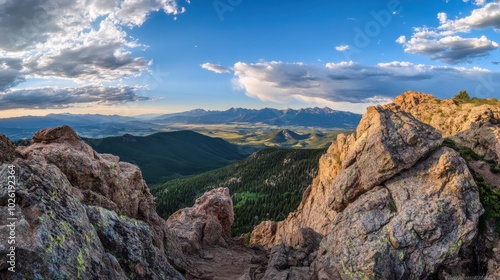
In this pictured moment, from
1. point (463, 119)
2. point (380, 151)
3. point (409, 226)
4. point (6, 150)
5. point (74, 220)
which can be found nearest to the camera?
point (74, 220)

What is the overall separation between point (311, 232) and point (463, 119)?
58.8 m

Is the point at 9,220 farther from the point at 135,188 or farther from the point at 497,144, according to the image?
the point at 497,144

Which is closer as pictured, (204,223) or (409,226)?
(409,226)

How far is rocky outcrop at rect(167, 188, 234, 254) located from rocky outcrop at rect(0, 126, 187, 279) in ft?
50.2

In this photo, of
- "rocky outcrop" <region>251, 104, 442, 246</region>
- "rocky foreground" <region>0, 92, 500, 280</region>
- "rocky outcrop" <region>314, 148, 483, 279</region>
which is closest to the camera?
"rocky foreground" <region>0, 92, 500, 280</region>

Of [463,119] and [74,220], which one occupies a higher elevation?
[463,119]

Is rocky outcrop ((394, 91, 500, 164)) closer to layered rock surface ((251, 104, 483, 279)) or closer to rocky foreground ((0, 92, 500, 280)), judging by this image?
rocky foreground ((0, 92, 500, 280))

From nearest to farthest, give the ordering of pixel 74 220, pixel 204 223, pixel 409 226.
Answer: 1. pixel 74 220
2. pixel 409 226
3. pixel 204 223

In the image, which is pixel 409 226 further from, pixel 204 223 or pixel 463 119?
pixel 463 119

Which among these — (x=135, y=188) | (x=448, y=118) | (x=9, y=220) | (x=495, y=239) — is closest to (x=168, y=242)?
(x=135, y=188)

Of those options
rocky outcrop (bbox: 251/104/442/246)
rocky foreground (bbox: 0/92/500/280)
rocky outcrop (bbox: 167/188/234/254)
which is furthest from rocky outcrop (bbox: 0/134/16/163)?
rocky outcrop (bbox: 251/104/442/246)

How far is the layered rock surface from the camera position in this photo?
3136 cm

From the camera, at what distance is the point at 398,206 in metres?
34.8

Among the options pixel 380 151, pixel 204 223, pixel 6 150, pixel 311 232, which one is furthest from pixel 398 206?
pixel 6 150
